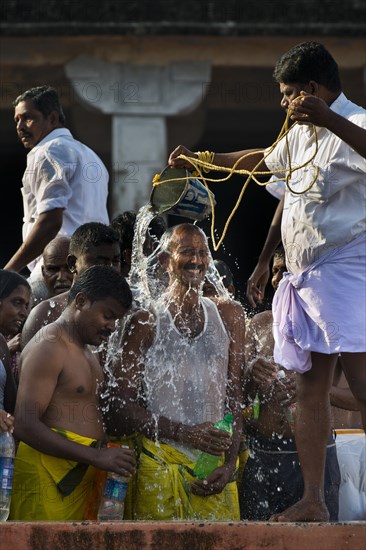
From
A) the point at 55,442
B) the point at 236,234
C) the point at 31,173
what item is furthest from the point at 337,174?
the point at 236,234

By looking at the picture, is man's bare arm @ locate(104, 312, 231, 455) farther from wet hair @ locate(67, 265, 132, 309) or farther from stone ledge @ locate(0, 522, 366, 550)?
stone ledge @ locate(0, 522, 366, 550)

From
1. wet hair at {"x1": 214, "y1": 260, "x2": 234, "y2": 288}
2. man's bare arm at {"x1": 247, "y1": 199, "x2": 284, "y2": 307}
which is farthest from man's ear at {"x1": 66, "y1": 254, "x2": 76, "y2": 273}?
wet hair at {"x1": 214, "y1": 260, "x2": 234, "y2": 288}

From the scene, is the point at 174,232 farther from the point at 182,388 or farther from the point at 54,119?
the point at 54,119

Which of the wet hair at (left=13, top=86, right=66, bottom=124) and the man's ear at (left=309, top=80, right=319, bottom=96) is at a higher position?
the man's ear at (left=309, top=80, right=319, bottom=96)

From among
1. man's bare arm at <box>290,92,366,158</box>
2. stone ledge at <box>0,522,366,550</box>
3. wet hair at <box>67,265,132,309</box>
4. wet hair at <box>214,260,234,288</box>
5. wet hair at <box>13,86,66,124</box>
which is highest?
man's bare arm at <box>290,92,366,158</box>

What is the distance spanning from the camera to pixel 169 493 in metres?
5.45

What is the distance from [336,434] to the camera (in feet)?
20.9

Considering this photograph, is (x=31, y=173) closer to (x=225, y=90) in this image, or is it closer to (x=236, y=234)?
(x=225, y=90)

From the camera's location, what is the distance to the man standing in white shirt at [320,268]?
5.02m

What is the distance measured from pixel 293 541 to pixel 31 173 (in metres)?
3.03

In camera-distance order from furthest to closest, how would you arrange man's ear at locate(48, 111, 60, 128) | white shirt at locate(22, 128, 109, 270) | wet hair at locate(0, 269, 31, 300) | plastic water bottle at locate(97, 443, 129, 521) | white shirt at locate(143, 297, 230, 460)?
man's ear at locate(48, 111, 60, 128), white shirt at locate(22, 128, 109, 270), wet hair at locate(0, 269, 31, 300), white shirt at locate(143, 297, 230, 460), plastic water bottle at locate(97, 443, 129, 521)

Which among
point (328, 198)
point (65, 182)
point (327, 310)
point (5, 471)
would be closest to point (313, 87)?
point (328, 198)

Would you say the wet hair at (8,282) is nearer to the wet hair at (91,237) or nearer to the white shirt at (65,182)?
the wet hair at (91,237)

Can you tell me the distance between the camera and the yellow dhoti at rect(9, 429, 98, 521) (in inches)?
208
